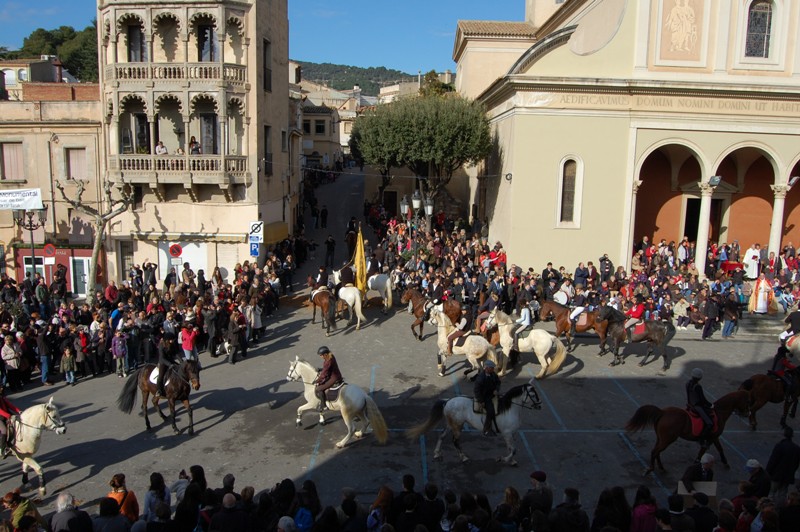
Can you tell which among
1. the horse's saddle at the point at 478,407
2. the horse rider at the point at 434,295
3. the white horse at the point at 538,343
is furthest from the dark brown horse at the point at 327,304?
the horse's saddle at the point at 478,407

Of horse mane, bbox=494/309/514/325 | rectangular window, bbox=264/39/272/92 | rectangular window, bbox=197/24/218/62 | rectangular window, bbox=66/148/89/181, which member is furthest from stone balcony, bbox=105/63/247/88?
horse mane, bbox=494/309/514/325

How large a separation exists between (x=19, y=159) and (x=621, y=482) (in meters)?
26.7

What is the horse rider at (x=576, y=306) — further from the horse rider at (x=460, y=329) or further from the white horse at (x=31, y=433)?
the white horse at (x=31, y=433)

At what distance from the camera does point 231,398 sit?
1495cm

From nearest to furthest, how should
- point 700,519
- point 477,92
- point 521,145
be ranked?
1. point 700,519
2. point 521,145
3. point 477,92

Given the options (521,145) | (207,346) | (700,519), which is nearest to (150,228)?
(207,346)

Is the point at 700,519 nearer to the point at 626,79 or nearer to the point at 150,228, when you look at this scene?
the point at 626,79

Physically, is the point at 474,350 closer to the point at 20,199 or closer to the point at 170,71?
the point at 170,71

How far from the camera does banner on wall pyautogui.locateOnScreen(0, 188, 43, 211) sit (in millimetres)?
24188

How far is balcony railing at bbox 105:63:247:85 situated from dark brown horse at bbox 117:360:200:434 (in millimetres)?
15176

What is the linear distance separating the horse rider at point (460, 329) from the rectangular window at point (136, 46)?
1789 cm

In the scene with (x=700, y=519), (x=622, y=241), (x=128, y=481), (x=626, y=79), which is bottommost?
(x=128, y=481)

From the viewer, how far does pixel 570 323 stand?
17969 millimetres

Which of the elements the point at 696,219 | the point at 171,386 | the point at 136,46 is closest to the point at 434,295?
the point at 171,386
